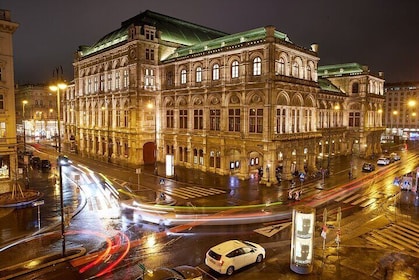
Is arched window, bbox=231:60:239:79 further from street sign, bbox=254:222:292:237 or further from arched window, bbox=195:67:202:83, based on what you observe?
street sign, bbox=254:222:292:237

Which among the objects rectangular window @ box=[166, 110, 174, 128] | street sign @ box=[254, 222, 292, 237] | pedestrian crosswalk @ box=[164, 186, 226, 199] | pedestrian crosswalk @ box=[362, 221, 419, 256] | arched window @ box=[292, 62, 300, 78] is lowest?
pedestrian crosswalk @ box=[362, 221, 419, 256]

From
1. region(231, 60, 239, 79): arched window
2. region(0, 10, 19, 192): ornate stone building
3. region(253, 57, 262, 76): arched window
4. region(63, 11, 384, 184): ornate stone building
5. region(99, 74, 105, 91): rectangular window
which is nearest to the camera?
region(0, 10, 19, 192): ornate stone building

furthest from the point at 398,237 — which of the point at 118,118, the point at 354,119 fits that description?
the point at 118,118

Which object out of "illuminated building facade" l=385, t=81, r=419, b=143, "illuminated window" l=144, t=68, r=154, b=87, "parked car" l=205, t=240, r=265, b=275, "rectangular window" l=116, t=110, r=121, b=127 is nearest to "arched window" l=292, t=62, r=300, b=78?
"illuminated window" l=144, t=68, r=154, b=87

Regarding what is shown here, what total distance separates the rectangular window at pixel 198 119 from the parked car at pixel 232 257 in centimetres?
3162

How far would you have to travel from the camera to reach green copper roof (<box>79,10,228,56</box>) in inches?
2259

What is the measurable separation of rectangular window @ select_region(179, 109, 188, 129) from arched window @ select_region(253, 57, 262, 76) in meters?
14.6

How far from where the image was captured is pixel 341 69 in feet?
226

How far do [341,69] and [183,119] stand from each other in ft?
125

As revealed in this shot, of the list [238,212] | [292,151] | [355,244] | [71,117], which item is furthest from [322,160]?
[71,117]

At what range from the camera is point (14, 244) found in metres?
21.1

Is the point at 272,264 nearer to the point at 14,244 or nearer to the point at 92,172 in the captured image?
the point at 14,244

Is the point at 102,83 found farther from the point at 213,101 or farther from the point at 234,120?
the point at 234,120

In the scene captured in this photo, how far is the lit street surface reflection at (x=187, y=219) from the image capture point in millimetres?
18453
